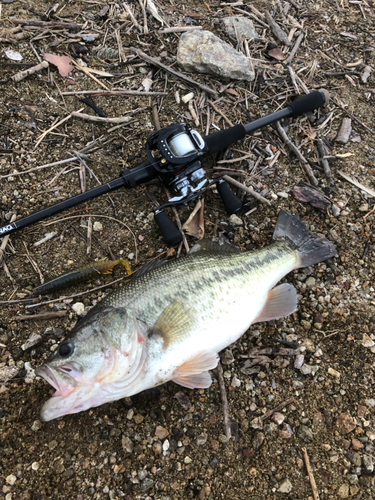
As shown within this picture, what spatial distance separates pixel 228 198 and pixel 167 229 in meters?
0.75

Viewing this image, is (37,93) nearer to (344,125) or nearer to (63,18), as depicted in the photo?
(63,18)

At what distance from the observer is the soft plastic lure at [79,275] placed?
11.4 ft

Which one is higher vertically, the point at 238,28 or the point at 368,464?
the point at 238,28

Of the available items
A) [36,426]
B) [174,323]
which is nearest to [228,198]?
[174,323]

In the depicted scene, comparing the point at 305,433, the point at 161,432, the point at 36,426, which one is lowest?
the point at 305,433

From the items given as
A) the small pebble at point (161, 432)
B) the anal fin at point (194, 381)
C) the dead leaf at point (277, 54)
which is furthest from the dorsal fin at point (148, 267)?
the dead leaf at point (277, 54)

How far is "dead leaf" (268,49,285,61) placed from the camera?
16.3 ft

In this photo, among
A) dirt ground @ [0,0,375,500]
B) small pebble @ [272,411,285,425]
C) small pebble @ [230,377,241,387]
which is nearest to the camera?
dirt ground @ [0,0,375,500]

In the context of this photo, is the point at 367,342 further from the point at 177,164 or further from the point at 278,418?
the point at 177,164

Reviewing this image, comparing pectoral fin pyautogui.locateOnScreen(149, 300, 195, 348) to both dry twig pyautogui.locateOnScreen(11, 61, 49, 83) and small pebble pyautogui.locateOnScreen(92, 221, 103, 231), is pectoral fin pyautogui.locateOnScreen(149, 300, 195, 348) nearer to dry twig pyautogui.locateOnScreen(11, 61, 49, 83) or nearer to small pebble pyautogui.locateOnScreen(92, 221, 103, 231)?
small pebble pyautogui.locateOnScreen(92, 221, 103, 231)

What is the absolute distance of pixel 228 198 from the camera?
12.4 feet

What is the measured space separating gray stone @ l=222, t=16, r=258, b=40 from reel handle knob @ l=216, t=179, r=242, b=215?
8.35 ft

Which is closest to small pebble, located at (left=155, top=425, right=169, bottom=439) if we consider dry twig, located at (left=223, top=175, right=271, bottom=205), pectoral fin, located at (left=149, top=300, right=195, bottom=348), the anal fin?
the anal fin

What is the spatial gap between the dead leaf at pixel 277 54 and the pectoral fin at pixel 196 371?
423cm
